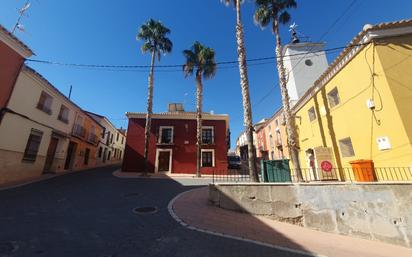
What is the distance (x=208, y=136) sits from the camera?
2125 cm

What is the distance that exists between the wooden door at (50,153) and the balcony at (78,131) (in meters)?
2.50

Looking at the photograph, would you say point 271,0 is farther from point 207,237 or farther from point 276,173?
point 207,237

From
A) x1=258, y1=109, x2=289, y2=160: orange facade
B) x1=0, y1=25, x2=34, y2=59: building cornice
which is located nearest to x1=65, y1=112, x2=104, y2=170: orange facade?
x1=0, y1=25, x2=34, y2=59: building cornice

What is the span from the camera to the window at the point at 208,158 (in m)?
20.4

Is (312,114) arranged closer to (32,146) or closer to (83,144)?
(32,146)

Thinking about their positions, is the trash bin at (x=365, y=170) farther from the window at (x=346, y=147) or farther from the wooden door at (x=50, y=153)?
the wooden door at (x=50, y=153)

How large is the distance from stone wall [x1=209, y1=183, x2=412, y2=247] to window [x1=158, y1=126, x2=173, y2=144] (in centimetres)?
1357

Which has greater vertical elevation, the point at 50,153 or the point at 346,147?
the point at 50,153

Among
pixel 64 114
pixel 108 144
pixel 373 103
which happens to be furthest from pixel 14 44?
pixel 108 144

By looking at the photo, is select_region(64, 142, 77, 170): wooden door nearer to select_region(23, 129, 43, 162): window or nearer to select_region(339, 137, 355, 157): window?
select_region(23, 129, 43, 162): window

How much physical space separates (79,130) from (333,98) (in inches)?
880

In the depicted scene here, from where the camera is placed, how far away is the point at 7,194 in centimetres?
847

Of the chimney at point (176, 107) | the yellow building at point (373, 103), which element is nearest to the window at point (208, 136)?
the chimney at point (176, 107)

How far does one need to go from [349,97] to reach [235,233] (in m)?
8.81
